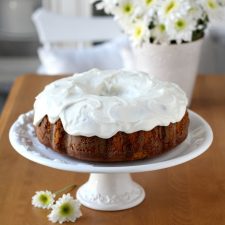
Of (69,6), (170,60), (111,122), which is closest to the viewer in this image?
(111,122)

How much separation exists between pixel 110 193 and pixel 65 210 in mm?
106

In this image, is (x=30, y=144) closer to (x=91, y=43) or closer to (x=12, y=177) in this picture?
(x=12, y=177)

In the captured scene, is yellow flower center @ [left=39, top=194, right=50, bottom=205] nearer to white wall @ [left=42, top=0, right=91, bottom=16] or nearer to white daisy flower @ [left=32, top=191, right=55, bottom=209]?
white daisy flower @ [left=32, top=191, right=55, bottom=209]

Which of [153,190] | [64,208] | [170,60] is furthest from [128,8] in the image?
[64,208]

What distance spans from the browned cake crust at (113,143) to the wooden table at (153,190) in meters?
Result: 0.15

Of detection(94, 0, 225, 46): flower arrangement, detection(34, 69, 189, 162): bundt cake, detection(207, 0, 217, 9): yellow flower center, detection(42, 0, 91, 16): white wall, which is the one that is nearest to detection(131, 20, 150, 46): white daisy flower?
detection(94, 0, 225, 46): flower arrangement

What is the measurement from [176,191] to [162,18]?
0.45 metres

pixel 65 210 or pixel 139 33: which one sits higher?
pixel 139 33

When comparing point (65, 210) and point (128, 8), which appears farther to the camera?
point (128, 8)

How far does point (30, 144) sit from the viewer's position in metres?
1.27

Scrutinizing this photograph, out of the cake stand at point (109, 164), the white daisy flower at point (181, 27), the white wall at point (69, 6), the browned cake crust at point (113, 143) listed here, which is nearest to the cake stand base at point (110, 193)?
the cake stand at point (109, 164)

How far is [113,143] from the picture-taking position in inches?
45.6

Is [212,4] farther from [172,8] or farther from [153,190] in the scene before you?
[153,190]

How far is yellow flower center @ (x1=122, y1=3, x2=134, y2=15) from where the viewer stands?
1646 mm
